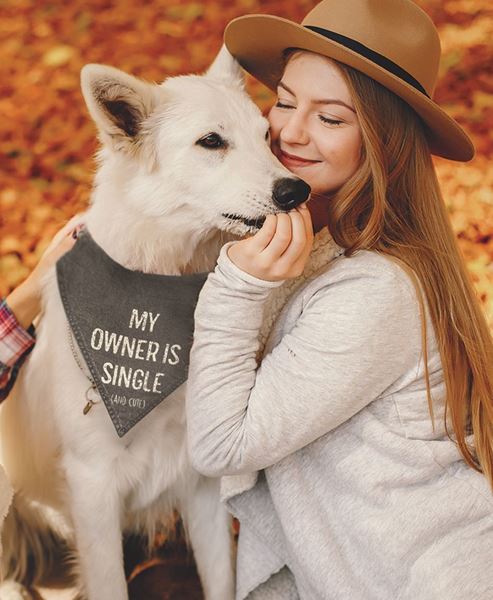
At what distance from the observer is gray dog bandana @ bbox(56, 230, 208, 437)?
1421 mm

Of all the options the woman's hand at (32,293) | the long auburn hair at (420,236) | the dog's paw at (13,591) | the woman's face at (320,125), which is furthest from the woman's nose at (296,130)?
the dog's paw at (13,591)

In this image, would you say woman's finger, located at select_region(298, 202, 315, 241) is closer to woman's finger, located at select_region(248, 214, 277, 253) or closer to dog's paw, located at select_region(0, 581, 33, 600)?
woman's finger, located at select_region(248, 214, 277, 253)

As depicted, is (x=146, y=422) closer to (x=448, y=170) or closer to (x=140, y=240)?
(x=140, y=240)

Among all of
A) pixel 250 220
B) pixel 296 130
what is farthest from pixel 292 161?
pixel 250 220

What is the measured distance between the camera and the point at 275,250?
1187mm

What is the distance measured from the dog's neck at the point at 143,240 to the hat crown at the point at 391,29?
1.52 feet

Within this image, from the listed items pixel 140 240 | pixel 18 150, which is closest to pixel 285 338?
pixel 140 240

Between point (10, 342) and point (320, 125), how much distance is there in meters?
0.83

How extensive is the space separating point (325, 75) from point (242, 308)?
0.48 metres

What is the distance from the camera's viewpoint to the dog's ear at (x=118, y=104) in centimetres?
128

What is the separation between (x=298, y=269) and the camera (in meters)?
1.22

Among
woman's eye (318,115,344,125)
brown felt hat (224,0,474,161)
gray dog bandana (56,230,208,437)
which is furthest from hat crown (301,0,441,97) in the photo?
gray dog bandana (56,230,208,437)

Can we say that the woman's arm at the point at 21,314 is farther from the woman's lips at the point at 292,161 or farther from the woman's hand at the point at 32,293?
the woman's lips at the point at 292,161

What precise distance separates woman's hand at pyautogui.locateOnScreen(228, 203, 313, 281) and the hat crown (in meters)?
0.35
